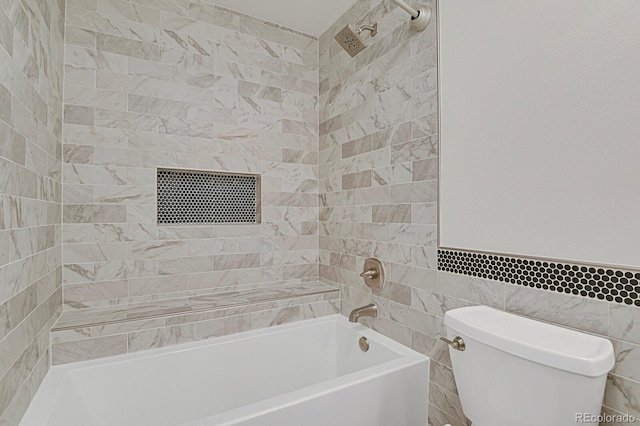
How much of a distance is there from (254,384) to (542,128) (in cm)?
190

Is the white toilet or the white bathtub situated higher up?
the white toilet

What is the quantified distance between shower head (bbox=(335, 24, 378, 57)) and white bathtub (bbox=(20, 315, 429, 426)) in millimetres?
1651

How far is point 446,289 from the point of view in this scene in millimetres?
1526

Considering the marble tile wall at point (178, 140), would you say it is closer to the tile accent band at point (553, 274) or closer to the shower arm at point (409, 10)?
the shower arm at point (409, 10)

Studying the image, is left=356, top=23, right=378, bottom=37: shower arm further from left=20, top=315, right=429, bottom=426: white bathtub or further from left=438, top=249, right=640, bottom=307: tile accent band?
left=20, top=315, right=429, bottom=426: white bathtub

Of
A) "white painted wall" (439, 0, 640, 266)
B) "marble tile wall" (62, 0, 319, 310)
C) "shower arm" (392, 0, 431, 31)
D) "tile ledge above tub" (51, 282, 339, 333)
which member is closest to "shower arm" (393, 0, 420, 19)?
"shower arm" (392, 0, 431, 31)

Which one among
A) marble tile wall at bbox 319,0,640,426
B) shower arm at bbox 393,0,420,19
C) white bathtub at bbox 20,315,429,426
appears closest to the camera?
marble tile wall at bbox 319,0,640,426

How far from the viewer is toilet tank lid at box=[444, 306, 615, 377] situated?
0.88 meters

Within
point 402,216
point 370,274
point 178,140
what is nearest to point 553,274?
point 402,216

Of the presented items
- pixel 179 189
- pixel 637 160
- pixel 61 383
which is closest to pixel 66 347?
pixel 61 383

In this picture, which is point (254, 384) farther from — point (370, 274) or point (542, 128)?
point (542, 128)

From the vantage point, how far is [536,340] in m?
1.06

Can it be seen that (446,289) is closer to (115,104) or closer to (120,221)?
(120,221)

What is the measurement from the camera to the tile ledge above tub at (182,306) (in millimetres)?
1646
